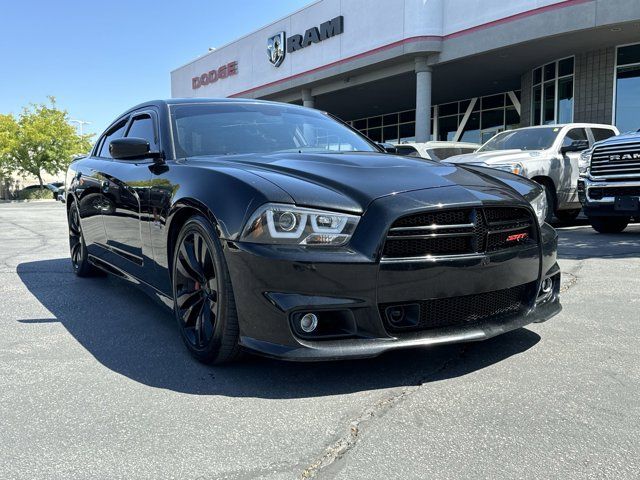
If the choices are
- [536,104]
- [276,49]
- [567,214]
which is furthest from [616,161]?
[276,49]

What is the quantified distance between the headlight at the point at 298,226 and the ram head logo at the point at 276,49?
22786 millimetres

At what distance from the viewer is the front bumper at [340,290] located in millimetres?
2480

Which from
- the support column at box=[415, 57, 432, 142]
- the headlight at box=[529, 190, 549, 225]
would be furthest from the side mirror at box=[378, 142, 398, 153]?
the support column at box=[415, 57, 432, 142]

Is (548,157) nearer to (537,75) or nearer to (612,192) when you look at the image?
(612,192)

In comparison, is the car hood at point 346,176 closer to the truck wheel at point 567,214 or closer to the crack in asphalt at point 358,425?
the crack in asphalt at point 358,425

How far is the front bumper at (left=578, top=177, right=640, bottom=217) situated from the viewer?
785 centimetres

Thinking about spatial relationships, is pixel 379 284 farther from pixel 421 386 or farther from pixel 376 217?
pixel 421 386

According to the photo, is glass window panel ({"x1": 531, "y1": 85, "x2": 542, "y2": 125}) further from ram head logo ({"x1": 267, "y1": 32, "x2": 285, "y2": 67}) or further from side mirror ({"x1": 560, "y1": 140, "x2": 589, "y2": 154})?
ram head logo ({"x1": 267, "y1": 32, "x2": 285, "y2": 67})

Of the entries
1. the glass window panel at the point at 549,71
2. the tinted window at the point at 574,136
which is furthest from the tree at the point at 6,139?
the tinted window at the point at 574,136

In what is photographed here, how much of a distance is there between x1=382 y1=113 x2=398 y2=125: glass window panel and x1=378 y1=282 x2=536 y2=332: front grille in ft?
90.6

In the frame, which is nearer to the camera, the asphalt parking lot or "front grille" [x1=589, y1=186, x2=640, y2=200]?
the asphalt parking lot

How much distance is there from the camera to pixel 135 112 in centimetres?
463

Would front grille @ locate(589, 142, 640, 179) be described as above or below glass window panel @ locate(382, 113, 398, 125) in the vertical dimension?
below

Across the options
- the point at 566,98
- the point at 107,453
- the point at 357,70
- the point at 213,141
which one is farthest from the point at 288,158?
the point at 357,70
